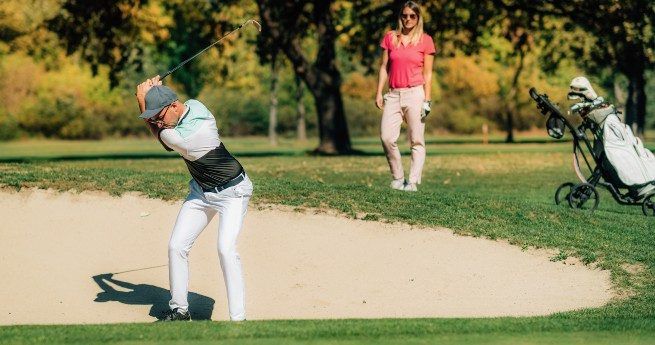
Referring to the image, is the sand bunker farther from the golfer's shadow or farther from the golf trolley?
the golf trolley

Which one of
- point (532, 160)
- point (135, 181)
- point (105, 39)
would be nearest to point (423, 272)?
point (135, 181)

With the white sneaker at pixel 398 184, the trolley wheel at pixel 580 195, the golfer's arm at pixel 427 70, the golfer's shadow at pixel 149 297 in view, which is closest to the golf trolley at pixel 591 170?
the trolley wheel at pixel 580 195

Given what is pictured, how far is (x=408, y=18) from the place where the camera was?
15.2 m

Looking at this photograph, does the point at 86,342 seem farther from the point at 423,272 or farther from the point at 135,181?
the point at 135,181

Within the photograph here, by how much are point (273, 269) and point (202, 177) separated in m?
2.88

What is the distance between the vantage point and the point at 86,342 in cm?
769

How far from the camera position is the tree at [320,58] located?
110 feet

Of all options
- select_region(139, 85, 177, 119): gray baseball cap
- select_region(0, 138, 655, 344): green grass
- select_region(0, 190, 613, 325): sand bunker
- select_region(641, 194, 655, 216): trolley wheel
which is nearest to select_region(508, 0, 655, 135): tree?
select_region(0, 138, 655, 344): green grass

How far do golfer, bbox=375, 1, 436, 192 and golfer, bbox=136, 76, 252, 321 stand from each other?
6.21 meters

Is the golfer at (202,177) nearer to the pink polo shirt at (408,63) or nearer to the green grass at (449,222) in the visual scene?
the green grass at (449,222)

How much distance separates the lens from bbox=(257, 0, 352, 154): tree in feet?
110

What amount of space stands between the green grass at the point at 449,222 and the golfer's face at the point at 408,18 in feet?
7.16

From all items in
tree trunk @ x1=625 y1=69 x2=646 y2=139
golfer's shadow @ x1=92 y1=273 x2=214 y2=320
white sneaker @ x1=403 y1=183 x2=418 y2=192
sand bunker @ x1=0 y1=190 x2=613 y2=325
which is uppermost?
white sneaker @ x1=403 y1=183 x2=418 y2=192

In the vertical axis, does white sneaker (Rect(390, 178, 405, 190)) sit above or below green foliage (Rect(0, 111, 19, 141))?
above
